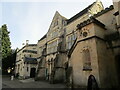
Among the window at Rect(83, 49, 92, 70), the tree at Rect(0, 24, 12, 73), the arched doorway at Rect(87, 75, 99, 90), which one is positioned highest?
the tree at Rect(0, 24, 12, 73)

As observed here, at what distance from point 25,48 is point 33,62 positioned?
7.68m

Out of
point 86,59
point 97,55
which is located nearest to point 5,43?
point 86,59

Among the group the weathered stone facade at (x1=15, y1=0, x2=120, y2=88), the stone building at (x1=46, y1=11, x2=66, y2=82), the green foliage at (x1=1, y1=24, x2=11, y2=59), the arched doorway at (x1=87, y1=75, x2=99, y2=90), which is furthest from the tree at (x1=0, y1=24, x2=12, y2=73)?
the arched doorway at (x1=87, y1=75, x2=99, y2=90)

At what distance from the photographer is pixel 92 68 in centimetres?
1179

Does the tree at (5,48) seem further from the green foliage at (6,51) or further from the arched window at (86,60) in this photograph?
the arched window at (86,60)

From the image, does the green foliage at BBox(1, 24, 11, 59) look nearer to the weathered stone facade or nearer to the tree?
the tree

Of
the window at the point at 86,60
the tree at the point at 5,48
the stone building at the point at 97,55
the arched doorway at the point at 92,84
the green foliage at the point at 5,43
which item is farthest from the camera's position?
the tree at the point at 5,48

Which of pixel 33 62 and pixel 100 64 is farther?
pixel 33 62

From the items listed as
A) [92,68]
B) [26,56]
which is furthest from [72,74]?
[26,56]

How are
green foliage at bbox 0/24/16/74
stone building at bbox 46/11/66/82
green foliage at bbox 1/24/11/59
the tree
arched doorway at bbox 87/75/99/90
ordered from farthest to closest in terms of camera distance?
green foliage at bbox 0/24/16/74
the tree
green foliage at bbox 1/24/11/59
stone building at bbox 46/11/66/82
arched doorway at bbox 87/75/99/90

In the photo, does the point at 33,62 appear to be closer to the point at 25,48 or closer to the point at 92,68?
the point at 25,48

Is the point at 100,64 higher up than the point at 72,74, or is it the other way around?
the point at 100,64

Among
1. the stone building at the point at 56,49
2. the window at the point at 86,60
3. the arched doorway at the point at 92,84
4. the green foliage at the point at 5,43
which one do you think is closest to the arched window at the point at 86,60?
the window at the point at 86,60

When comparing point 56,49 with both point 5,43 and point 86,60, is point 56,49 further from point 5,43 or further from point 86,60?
point 5,43
